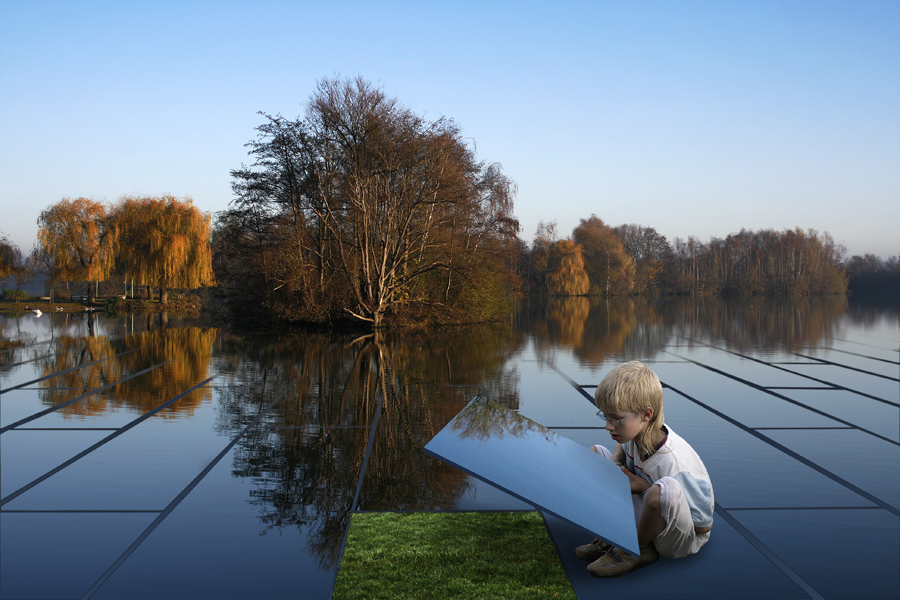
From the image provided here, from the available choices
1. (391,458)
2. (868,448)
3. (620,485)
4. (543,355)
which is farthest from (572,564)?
(543,355)

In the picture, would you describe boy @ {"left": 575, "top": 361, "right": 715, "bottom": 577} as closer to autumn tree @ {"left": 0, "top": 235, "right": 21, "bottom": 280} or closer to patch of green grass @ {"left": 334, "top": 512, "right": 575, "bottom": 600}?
patch of green grass @ {"left": 334, "top": 512, "right": 575, "bottom": 600}

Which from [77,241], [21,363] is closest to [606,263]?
[77,241]

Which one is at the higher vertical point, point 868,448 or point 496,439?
point 496,439

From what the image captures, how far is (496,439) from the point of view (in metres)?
4.59

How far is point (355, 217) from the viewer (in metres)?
23.7

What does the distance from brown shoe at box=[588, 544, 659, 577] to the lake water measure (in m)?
0.14

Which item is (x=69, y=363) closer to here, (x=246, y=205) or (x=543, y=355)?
(x=543, y=355)

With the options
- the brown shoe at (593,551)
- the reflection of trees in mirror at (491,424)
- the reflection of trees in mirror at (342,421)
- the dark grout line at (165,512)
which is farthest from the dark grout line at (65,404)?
the brown shoe at (593,551)

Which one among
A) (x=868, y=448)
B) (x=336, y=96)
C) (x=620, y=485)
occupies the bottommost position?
(x=868, y=448)

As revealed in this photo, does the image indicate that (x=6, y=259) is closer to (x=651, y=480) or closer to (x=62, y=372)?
(x=62, y=372)

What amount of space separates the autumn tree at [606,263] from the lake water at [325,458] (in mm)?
74481

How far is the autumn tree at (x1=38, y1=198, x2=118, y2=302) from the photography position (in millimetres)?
39250

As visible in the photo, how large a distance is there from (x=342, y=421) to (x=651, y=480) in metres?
5.26

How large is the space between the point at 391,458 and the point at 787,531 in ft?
11.9
